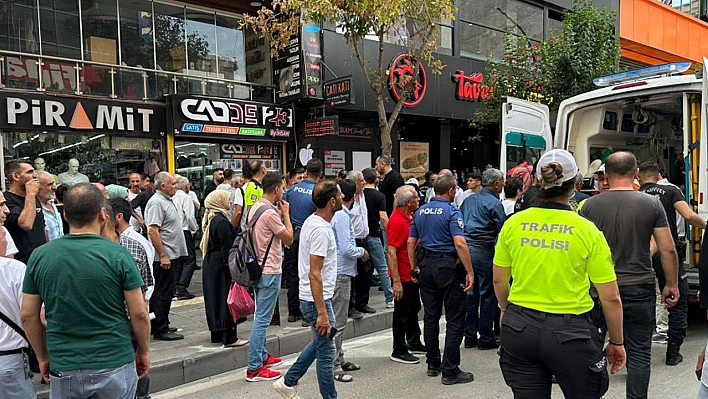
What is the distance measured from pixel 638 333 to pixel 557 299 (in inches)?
56.5

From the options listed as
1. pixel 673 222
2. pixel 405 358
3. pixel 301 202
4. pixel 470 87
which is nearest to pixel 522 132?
pixel 673 222

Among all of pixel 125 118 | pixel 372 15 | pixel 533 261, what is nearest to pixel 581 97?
pixel 372 15

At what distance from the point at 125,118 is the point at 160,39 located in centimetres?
215

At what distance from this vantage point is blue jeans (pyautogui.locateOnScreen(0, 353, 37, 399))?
2.84 m

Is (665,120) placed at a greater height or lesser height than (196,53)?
lesser

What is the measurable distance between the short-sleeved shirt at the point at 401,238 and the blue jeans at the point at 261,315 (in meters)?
1.20

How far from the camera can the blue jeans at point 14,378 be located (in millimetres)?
2844

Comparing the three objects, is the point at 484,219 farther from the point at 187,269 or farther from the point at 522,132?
the point at 187,269

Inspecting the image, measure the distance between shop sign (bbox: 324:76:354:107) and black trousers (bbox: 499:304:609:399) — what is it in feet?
29.1

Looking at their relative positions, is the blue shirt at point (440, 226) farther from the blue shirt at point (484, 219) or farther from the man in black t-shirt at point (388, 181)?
the man in black t-shirt at point (388, 181)

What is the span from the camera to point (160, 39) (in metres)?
11.4

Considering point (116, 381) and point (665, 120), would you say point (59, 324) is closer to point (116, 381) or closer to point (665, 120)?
point (116, 381)

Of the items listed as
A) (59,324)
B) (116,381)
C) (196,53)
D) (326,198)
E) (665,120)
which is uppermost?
(196,53)

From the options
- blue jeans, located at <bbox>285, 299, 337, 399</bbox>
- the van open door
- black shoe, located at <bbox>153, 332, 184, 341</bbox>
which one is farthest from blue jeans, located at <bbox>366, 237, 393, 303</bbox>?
blue jeans, located at <bbox>285, 299, 337, 399</bbox>
